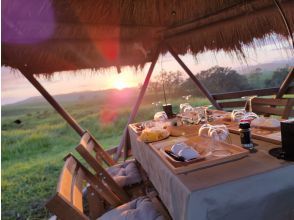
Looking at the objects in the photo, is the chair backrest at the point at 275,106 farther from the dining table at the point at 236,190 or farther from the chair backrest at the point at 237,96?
the dining table at the point at 236,190

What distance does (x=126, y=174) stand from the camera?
209cm

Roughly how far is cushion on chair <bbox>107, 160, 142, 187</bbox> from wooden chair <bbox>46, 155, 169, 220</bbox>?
9.8 inches

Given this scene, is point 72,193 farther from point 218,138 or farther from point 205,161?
point 218,138

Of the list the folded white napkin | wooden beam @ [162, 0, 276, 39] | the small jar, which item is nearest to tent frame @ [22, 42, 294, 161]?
wooden beam @ [162, 0, 276, 39]

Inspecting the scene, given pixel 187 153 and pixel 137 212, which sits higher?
pixel 187 153

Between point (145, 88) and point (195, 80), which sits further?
point (195, 80)

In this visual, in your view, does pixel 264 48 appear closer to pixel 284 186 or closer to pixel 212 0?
pixel 212 0

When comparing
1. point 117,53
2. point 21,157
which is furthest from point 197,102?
point 21,157

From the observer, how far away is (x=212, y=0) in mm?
2725

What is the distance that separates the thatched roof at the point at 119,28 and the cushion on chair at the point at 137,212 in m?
→ 1.89

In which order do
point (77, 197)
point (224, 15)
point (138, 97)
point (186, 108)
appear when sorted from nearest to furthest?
point (77, 197), point (186, 108), point (224, 15), point (138, 97)

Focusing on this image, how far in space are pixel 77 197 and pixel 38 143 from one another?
193 inches

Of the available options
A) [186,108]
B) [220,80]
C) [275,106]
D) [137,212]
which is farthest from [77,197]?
[220,80]

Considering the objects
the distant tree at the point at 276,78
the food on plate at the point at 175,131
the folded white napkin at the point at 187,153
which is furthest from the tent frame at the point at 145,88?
the folded white napkin at the point at 187,153
